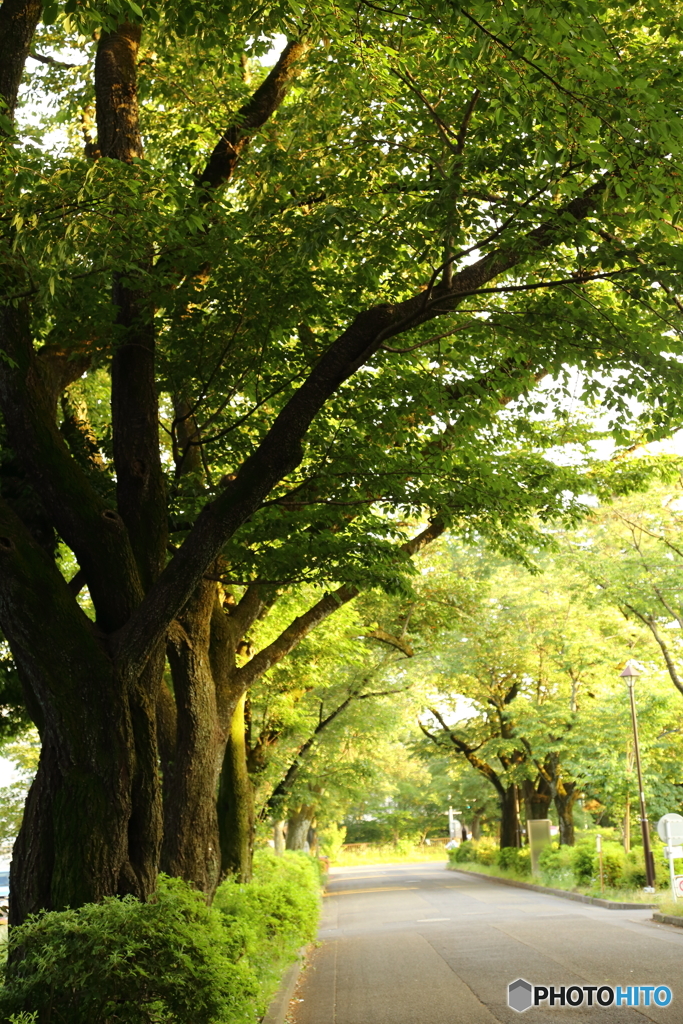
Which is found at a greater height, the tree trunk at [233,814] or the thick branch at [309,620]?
the thick branch at [309,620]

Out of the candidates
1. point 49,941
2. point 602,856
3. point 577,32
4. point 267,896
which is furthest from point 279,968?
point 602,856

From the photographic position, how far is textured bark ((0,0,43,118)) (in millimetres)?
6902

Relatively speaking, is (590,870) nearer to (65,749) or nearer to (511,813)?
(511,813)

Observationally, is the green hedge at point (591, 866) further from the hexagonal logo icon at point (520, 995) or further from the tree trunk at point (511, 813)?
the hexagonal logo icon at point (520, 995)

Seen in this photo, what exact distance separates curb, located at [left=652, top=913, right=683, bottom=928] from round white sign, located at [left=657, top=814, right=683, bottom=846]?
1.36m

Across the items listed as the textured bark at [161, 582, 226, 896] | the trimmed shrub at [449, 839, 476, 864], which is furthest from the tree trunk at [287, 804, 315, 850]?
the textured bark at [161, 582, 226, 896]

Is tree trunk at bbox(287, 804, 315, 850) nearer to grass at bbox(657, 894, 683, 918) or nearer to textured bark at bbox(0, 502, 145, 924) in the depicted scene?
grass at bbox(657, 894, 683, 918)

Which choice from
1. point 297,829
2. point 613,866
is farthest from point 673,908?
point 297,829

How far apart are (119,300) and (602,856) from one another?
66.4 ft

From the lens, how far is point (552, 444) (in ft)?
42.9

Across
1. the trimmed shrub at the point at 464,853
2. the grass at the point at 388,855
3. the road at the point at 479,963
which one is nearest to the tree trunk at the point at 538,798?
the road at the point at 479,963

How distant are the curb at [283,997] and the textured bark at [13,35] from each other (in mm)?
8164

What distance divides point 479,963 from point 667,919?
5.54 m

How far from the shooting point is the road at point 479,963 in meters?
8.55
